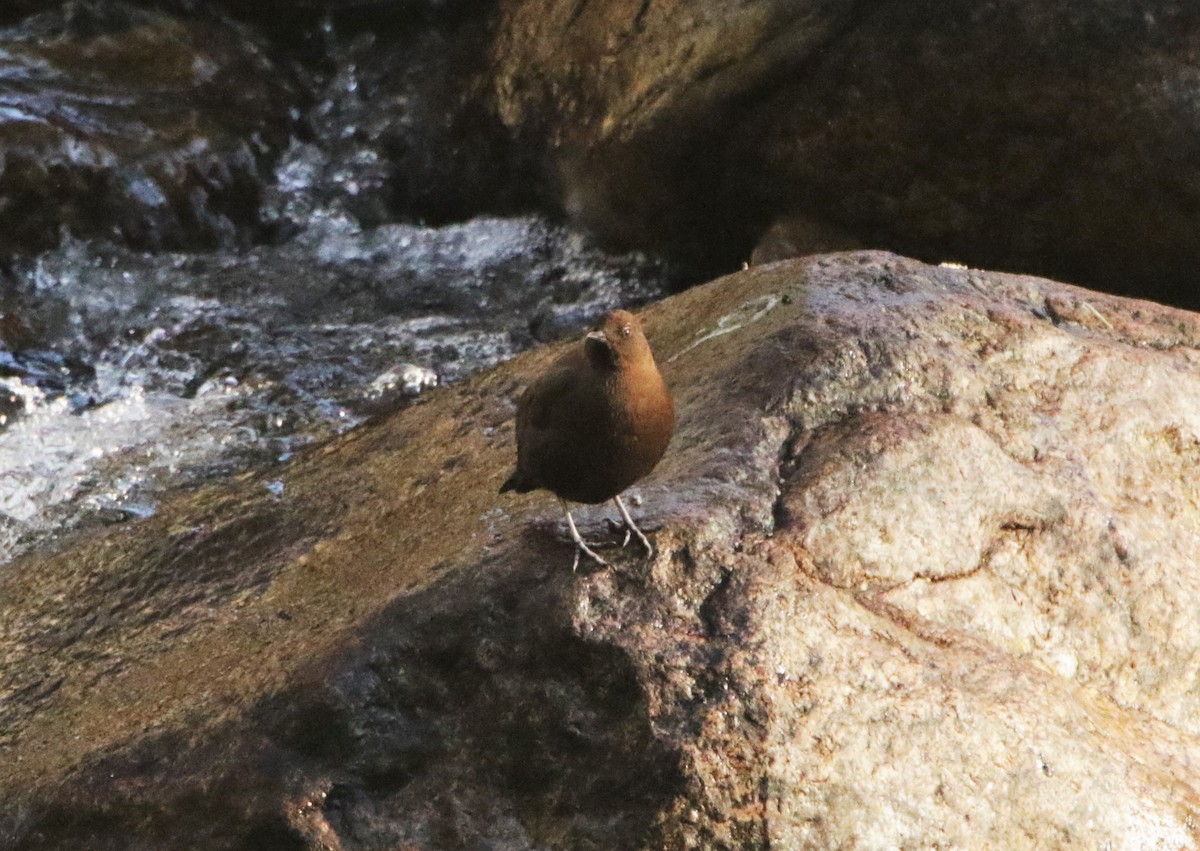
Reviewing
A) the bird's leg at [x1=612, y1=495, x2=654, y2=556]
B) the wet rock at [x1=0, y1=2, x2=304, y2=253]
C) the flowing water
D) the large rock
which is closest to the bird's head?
the bird's leg at [x1=612, y1=495, x2=654, y2=556]

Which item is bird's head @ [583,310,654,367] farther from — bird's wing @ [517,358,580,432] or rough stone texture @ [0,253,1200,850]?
rough stone texture @ [0,253,1200,850]

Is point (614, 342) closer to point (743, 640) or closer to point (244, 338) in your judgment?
point (743, 640)

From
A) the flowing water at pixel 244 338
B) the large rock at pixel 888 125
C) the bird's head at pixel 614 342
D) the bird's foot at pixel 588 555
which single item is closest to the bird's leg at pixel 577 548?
the bird's foot at pixel 588 555

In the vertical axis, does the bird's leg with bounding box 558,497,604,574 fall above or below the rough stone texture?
above

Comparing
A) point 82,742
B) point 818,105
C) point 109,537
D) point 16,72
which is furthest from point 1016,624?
point 16,72

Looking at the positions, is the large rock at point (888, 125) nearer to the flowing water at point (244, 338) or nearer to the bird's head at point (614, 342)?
the flowing water at point (244, 338)

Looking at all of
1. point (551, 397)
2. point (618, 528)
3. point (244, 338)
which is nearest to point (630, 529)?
point (618, 528)
